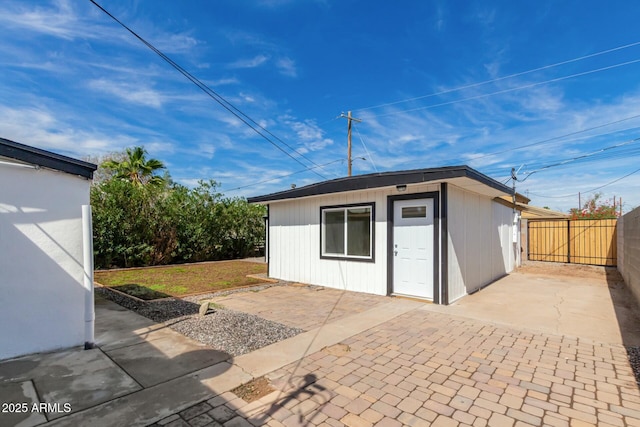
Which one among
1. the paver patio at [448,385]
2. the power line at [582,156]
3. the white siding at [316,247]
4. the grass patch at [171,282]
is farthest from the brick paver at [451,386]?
the power line at [582,156]

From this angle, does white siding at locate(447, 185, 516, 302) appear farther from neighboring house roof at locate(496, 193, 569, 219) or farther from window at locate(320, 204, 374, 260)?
window at locate(320, 204, 374, 260)

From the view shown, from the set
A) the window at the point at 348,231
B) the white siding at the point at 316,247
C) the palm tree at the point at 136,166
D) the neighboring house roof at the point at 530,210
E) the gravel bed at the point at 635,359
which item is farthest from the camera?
the palm tree at the point at 136,166

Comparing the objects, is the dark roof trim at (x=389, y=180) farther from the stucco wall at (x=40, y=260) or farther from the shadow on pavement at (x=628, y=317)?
the stucco wall at (x=40, y=260)

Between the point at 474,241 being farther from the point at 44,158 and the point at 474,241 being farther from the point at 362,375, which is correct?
the point at 44,158

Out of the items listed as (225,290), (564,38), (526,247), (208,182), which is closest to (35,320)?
(225,290)

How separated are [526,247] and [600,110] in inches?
248

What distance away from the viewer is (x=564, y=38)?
31.3 ft

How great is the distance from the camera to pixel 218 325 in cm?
477

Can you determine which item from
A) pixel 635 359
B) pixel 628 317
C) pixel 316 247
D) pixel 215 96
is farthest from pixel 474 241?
pixel 215 96

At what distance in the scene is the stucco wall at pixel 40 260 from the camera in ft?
11.3

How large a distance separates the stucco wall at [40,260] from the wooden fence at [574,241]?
16.0m

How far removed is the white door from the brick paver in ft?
7.19

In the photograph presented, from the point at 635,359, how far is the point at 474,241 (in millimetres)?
4331

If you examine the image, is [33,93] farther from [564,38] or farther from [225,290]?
[564,38]
